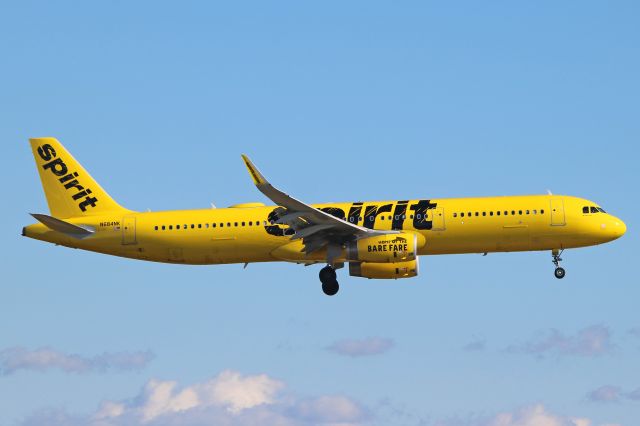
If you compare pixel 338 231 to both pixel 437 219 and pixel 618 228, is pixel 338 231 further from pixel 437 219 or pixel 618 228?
pixel 618 228

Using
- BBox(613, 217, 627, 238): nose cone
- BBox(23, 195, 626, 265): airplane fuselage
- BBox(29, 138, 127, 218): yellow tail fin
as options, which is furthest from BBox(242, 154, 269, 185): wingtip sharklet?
BBox(613, 217, 627, 238): nose cone

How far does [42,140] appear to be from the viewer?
76.7m

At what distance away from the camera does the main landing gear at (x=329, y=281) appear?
232 feet

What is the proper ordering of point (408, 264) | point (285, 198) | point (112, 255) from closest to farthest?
point (285, 198)
point (408, 264)
point (112, 255)

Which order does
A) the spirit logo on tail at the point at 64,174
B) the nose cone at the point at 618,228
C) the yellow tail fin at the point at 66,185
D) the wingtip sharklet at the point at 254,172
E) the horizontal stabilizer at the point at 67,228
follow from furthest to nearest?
the spirit logo on tail at the point at 64,174 < the yellow tail fin at the point at 66,185 < the horizontal stabilizer at the point at 67,228 < the nose cone at the point at 618,228 < the wingtip sharklet at the point at 254,172

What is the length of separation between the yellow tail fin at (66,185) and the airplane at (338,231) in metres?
0.16

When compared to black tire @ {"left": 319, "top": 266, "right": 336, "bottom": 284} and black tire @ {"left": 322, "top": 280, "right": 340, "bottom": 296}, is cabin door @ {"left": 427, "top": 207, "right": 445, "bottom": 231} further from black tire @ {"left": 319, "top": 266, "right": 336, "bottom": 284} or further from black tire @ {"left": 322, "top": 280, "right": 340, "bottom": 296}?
black tire @ {"left": 322, "top": 280, "right": 340, "bottom": 296}

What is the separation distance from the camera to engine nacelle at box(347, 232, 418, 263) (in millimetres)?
66375

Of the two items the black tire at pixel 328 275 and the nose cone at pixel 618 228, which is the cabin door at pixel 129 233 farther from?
the nose cone at pixel 618 228

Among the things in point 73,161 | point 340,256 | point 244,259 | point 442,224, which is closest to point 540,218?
point 442,224

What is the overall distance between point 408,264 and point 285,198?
8704mm

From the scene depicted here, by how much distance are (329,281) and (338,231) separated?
4.02 meters

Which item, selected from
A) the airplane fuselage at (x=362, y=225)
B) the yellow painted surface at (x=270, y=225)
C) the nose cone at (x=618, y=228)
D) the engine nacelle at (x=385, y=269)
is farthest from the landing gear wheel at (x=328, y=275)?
the nose cone at (x=618, y=228)

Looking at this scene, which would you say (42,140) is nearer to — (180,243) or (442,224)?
(180,243)
